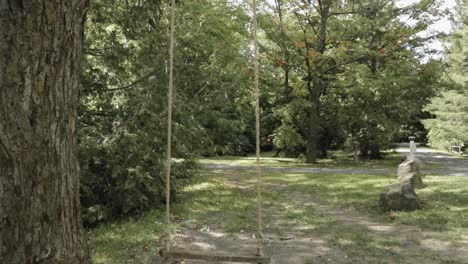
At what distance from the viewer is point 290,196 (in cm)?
830

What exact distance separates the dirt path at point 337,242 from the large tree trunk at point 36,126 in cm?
192

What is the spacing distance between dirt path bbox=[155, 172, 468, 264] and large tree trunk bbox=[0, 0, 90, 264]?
192cm

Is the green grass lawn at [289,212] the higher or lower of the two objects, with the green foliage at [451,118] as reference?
lower

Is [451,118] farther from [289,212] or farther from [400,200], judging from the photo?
[289,212]

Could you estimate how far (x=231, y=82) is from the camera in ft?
28.0

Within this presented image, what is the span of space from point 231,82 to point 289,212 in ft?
10.3

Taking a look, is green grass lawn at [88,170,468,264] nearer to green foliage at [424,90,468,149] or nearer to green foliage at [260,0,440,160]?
green foliage at [260,0,440,160]

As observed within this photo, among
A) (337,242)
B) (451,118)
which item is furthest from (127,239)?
(451,118)

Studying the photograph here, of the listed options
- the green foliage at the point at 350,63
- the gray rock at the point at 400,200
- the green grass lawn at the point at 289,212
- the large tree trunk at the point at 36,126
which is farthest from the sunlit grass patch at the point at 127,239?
the green foliage at the point at 350,63

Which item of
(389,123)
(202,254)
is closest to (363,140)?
(389,123)

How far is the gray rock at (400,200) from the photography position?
641cm

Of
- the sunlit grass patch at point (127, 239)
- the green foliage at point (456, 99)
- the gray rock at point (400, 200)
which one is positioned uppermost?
the green foliage at point (456, 99)

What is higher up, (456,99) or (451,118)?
(456,99)

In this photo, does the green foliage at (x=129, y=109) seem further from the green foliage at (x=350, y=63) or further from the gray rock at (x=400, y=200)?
the green foliage at (x=350, y=63)
